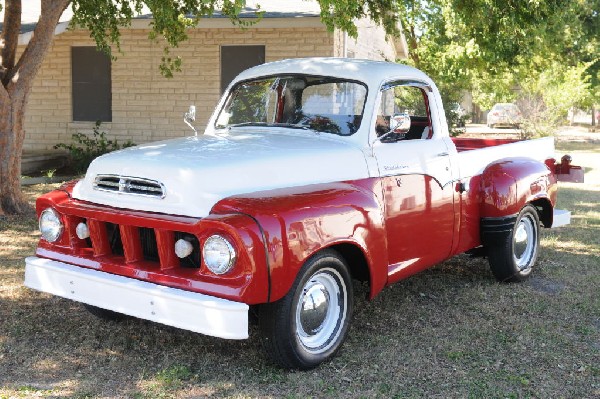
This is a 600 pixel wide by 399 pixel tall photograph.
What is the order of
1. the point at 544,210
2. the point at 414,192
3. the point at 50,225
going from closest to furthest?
the point at 50,225, the point at 414,192, the point at 544,210

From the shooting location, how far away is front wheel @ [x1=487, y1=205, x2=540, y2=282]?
6.00m

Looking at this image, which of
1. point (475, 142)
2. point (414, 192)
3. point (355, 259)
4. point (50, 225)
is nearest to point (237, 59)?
point (475, 142)

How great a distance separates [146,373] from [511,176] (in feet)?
11.3

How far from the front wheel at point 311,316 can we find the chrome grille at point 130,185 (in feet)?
3.02

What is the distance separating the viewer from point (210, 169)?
409 centimetres

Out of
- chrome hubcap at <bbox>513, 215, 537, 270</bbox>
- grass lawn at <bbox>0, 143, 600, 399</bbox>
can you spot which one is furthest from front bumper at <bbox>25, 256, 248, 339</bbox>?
chrome hubcap at <bbox>513, 215, 537, 270</bbox>

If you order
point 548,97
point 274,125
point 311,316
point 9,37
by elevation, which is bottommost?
point 311,316

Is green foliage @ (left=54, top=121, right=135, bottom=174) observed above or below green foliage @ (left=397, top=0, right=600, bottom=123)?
below

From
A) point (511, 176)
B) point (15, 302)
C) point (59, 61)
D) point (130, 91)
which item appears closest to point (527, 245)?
point (511, 176)

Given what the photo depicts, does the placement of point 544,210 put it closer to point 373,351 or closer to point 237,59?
point 373,351

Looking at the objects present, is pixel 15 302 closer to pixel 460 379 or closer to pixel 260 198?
pixel 260 198

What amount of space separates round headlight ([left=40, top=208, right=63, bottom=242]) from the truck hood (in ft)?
0.60

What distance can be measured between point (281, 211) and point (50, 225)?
1644 mm

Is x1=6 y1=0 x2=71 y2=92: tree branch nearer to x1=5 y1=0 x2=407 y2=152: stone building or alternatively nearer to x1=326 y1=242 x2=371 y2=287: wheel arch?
x1=5 y1=0 x2=407 y2=152: stone building
